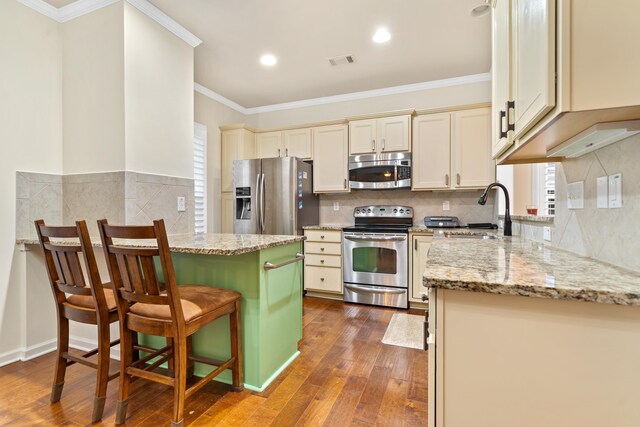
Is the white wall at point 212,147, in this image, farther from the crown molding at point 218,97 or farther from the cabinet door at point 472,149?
the cabinet door at point 472,149

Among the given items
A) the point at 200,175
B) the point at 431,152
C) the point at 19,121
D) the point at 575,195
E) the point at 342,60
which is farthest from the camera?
the point at 200,175

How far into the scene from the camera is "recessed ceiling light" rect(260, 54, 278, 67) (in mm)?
3186

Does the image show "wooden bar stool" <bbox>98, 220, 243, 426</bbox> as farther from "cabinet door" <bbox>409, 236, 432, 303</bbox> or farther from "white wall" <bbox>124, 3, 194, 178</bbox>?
"cabinet door" <bbox>409, 236, 432, 303</bbox>

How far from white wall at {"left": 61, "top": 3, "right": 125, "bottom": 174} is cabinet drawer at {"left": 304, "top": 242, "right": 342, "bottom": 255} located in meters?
2.16

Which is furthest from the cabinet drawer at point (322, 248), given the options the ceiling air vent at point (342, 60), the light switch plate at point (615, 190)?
the light switch plate at point (615, 190)

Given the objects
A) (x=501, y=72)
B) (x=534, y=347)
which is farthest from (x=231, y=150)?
(x=534, y=347)

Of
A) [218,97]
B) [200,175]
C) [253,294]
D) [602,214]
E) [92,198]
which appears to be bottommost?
[253,294]

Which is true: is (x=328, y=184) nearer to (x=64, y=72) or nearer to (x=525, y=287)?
(x=64, y=72)

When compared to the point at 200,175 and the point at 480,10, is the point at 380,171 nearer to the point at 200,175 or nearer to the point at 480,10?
the point at 480,10

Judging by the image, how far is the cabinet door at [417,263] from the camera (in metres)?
3.28

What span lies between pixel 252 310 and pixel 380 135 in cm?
269

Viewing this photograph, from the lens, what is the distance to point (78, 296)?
5.59 ft

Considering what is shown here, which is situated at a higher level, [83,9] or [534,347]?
[83,9]

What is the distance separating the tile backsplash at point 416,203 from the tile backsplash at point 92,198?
2221 mm
